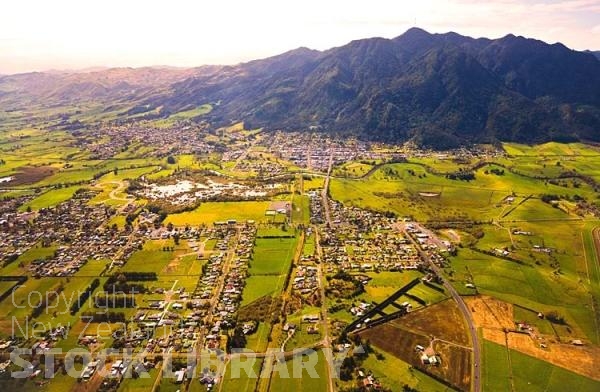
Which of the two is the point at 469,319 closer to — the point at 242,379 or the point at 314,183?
the point at 242,379

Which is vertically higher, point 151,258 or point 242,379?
point 151,258

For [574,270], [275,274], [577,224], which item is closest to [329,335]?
[275,274]

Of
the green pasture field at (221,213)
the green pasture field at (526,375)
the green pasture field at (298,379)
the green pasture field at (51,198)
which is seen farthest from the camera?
the green pasture field at (51,198)

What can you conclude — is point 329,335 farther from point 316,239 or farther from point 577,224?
point 577,224

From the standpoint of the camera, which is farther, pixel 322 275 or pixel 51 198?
pixel 51 198

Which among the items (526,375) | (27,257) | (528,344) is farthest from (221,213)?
(526,375)

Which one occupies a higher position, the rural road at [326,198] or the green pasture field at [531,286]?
the rural road at [326,198]

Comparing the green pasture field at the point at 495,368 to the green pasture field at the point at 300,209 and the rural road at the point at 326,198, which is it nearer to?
the rural road at the point at 326,198

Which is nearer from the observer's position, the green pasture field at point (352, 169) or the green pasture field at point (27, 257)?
the green pasture field at point (27, 257)

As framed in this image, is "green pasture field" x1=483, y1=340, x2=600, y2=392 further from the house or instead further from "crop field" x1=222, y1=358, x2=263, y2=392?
the house

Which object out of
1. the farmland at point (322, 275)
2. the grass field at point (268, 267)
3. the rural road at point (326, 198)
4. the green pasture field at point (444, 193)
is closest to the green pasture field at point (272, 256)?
the grass field at point (268, 267)
